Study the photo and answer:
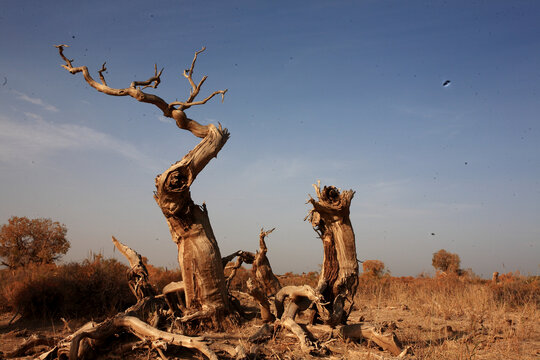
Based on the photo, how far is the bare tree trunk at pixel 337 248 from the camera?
7391 mm

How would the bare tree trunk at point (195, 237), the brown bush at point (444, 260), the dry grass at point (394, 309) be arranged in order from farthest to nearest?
the brown bush at point (444, 260) < the bare tree trunk at point (195, 237) < the dry grass at point (394, 309)

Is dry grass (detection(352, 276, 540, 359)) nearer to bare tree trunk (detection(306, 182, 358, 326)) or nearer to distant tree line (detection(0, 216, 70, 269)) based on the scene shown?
bare tree trunk (detection(306, 182, 358, 326))

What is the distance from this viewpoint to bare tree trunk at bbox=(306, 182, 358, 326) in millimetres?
7391

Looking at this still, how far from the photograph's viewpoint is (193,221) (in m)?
7.90

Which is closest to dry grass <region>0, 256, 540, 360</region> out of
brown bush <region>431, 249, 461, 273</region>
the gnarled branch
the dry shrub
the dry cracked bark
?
the dry shrub

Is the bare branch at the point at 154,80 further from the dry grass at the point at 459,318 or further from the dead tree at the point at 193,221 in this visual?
the dry grass at the point at 459,318

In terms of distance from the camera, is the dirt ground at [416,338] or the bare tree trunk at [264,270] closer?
the dirt ground at [416,338]

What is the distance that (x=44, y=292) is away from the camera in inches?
414

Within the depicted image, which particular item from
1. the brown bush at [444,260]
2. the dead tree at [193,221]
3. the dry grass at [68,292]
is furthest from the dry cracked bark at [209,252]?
the brown bush at [444,260]

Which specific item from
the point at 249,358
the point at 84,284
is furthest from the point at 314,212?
the point at 84,284

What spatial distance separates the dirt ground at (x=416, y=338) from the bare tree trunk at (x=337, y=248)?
2.59 feet

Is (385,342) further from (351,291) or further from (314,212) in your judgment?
(314,212)

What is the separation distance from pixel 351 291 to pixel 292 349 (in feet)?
6.19

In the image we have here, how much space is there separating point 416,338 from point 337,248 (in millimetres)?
2121
